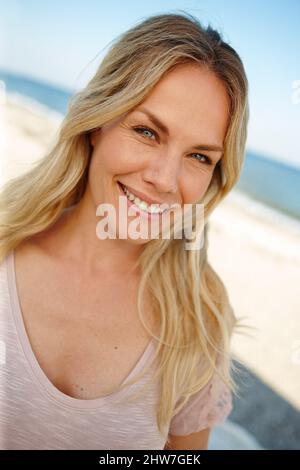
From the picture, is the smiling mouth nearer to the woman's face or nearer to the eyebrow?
the woman's face

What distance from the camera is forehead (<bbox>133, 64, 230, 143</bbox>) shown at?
713mm

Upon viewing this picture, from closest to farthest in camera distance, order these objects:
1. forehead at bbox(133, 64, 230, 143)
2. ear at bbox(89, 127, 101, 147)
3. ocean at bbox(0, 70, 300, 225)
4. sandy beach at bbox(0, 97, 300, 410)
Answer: forehead at bbox(133, 64, 230, 143), ear at bbox(89, 127, 101, 147), sandy beach at bbox(0, 97, 300, 410), ocean at bbox(0, 70, 300, 225)

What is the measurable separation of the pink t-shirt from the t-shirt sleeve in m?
0.05

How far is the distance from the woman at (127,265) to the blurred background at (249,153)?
135 millimetres

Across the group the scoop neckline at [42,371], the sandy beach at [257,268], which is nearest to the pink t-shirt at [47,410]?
the scoop neckline at [42,371]

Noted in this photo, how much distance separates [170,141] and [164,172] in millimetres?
49

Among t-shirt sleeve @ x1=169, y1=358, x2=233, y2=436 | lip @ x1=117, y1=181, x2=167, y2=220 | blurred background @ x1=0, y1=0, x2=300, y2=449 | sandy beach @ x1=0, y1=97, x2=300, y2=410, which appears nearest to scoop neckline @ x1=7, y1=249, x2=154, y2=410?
t-shirt sleeve @ x1=169, y1=358, x2=233, y2=436

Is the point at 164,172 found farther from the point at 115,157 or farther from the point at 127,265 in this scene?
the point at 127,265

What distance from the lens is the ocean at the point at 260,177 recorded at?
15.2ft

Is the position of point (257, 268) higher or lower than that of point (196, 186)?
lower

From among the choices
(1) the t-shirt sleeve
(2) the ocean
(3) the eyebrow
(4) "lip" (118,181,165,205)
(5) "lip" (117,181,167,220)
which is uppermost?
(3) the eyebrow

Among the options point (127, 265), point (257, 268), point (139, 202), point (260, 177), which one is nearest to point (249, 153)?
point (260, 177)

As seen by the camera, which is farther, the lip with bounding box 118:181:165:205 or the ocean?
the ocean

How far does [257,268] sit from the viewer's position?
3.33 m
